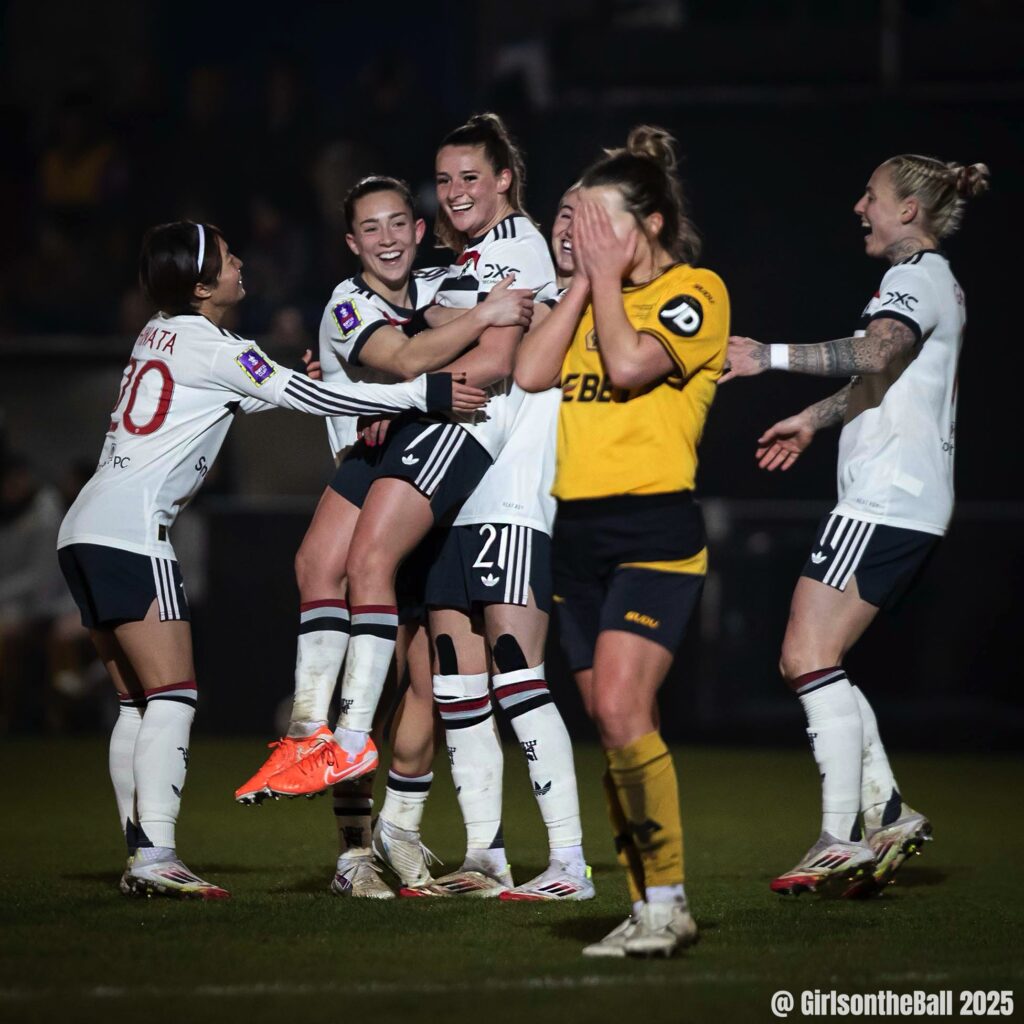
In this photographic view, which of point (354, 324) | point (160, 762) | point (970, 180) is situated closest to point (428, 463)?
point (354, 324)

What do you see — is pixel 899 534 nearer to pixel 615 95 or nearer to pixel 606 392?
pixel 606 392

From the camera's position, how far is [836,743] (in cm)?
529

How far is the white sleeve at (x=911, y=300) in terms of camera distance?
523 centimetres

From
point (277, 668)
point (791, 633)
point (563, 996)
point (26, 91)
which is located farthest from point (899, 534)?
point (26, 91)

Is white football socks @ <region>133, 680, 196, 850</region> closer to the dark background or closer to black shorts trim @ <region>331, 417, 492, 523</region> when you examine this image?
black shorts trim @ <region>331, 417, 492, 523</region>

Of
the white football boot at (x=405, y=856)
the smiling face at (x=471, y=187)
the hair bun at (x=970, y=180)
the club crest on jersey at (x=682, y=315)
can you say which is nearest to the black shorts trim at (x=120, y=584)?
the white football boot at (x=405, y=856)

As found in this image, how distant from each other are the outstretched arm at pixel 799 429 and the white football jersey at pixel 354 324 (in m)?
1.26

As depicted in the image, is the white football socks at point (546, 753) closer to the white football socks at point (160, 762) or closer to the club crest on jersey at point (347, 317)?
the white football socks at point (160, 762)

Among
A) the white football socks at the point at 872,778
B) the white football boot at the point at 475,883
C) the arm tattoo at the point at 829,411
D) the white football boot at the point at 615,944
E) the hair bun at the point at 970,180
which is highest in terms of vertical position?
the hair bun at the point at 970,180

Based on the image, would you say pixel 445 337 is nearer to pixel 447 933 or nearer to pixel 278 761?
pixel 278 761

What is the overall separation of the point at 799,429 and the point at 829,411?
16 centimetres

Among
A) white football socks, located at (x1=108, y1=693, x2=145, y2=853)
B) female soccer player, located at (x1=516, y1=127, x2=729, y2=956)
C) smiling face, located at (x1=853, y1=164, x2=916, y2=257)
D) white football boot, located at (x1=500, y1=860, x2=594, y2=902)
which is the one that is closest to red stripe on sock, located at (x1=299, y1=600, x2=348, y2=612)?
white football socks, located at (x1=108, y1=693, x2=145, y2=853)

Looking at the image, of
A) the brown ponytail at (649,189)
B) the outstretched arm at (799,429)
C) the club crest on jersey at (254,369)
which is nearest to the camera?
the brown ponytail at (649,189)

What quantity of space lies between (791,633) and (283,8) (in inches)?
413
